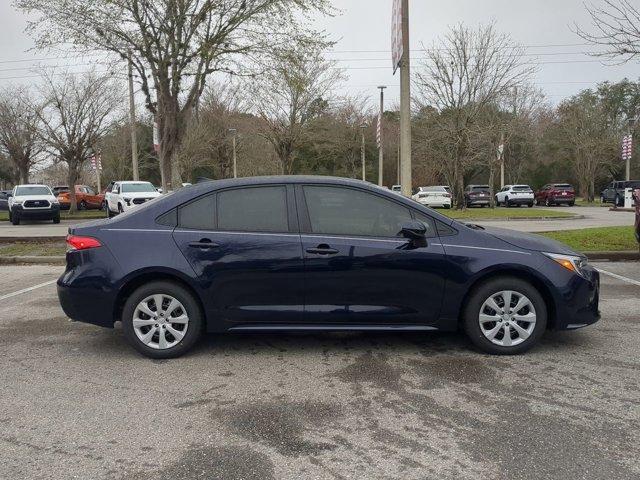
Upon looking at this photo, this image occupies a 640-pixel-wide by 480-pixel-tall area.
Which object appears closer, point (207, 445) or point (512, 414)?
point (207, 445)

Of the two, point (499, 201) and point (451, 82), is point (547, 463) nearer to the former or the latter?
point (451, 82)

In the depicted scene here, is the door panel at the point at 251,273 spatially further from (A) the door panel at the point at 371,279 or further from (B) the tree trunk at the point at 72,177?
(B) the tree trunk at the point at 72,177

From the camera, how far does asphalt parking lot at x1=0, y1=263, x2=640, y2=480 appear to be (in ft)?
9.93

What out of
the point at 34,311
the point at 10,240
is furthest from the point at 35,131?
the point at 34,311

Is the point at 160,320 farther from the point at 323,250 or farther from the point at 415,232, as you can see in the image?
the point at 415,232

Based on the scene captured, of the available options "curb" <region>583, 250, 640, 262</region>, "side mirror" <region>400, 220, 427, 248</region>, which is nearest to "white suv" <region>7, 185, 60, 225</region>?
"curb" <region>583, 250, 640, 262</region>

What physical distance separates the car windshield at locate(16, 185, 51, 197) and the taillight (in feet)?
68.0

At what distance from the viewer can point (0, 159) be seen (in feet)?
151

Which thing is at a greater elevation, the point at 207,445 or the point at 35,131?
the point at 35,131

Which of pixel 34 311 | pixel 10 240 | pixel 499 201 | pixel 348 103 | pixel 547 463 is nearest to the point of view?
pixel 547 463

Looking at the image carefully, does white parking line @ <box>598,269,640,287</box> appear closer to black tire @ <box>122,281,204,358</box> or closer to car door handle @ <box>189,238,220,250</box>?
car door handle @ <box>189,238,220,250</box>

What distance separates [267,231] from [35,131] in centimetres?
2731

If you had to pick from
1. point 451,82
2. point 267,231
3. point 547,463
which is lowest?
point 547,463

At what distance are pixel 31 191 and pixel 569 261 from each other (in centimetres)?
2366
